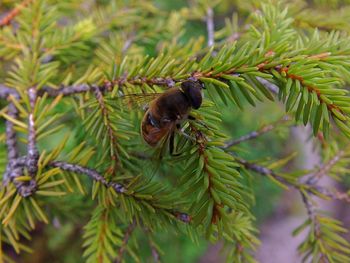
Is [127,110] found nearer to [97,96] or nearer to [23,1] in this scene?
[97,96]

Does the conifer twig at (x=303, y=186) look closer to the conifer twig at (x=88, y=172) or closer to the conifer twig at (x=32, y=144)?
the conifer twig at (x=88, y=172)

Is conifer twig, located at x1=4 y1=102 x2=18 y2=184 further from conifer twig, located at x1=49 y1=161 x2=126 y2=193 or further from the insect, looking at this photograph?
the insect

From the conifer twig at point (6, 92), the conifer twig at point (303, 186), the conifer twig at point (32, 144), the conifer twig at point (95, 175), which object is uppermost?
the conifer twig at point (6, 92)

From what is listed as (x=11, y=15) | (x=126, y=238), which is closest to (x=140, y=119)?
(x=126, y=238)

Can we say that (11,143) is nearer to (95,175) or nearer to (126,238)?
(95,175)

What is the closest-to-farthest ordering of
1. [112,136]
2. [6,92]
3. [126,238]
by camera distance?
[112,136]
[126,238]
[6,92]

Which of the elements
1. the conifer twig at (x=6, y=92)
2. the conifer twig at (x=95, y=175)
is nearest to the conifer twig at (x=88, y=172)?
the conifer twig at (x=95, y=175)

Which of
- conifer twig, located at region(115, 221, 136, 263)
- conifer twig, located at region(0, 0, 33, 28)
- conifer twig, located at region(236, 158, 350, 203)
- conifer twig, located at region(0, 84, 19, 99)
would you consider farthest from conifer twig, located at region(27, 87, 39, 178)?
conifer twig, located at region(236, 158, 350, 203)
